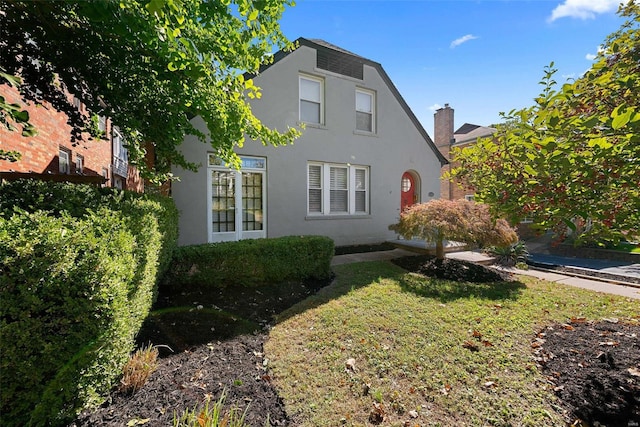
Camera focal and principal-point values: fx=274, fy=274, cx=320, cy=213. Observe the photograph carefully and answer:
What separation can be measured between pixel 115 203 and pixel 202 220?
5.23 metres

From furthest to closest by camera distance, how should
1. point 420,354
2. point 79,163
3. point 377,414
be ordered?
point 79,163 → point 420,354 → point 377,414

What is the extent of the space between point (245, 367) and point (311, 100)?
29.6 ft

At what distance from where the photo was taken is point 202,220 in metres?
8.42

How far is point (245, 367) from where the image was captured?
10.2ft

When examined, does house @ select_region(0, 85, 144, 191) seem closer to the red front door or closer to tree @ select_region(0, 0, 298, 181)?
tree @ select_region(0, 0, 298, 181)

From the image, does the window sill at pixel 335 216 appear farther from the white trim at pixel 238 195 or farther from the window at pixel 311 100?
the window at pixel 311 100

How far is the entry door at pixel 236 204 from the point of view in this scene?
8711mm

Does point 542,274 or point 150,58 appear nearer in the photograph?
point 150,58

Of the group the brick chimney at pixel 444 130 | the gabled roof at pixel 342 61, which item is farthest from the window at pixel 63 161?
the brick chimney at pixel 444 130

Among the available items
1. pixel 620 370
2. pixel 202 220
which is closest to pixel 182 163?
pixel 202 220

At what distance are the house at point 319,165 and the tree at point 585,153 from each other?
23.7ft

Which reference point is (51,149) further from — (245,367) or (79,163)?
(245,367)

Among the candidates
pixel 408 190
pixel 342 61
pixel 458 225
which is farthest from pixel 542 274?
pixel 342 61

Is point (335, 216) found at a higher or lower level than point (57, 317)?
higher
